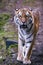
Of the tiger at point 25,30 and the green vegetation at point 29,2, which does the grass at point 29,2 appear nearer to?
the green vegetation at point 29,2

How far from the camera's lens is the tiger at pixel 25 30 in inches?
182

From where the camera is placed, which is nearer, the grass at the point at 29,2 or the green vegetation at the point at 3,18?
the green vegetation at the point at 3,18

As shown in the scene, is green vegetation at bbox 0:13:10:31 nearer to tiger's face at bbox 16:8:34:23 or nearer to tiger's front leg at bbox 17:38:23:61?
tiger's front leg at bbox 17:38:23:61

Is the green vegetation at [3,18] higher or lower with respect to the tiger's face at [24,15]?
lower

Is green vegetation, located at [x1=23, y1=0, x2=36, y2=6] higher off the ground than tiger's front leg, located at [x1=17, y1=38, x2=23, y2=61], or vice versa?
green vegetation, located at [x1=23, y1=0, x2=36, y2=6]

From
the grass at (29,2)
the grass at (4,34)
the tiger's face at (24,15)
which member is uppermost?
the tiger's face at (24,15)

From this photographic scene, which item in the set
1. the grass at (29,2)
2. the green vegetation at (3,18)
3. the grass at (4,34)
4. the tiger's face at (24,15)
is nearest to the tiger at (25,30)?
the tiger's face at (24,15)

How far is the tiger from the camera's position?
462cm

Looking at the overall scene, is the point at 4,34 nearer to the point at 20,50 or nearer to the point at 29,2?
the point at 20,50

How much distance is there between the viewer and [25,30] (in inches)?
189

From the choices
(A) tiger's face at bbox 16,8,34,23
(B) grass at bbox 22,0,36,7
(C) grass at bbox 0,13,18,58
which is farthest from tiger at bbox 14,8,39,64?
(B) grass at bbox 22,0,36,7

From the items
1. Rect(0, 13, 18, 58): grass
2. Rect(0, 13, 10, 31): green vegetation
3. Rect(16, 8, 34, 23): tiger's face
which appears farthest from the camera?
Rect(0, 13, 10, 31): green vegetation

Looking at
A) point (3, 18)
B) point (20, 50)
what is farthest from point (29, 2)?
point (20, 50)

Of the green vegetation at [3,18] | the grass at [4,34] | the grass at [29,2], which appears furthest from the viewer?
the grass at [29,2]
